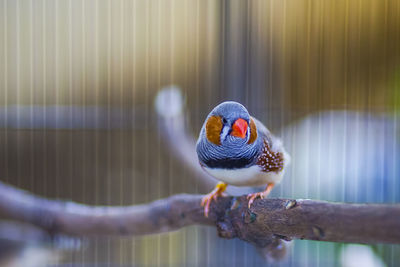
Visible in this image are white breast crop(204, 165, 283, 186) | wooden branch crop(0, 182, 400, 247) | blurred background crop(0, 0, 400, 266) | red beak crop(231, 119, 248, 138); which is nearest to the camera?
wooden branch crop(0, 182, 400, 247)

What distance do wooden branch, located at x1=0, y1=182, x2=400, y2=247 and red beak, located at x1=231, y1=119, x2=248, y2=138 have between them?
0.13 meters

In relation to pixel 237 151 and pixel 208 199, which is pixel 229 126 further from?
pixel 208 199

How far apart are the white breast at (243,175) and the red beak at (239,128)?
0.14 m

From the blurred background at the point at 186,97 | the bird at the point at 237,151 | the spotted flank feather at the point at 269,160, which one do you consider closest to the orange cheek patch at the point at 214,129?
the bird at the point at 237,151

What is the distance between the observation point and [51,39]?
1.68m

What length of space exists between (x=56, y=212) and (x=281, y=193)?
2.75 ft

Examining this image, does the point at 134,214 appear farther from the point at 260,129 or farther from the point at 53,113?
the point at 53,113

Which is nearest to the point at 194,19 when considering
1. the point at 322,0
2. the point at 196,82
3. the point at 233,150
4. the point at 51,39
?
the point at 196,82

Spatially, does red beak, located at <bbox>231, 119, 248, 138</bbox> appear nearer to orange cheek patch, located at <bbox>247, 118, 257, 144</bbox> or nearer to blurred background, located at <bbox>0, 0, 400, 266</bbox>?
orange cheek patch, located at <bbox>247, 118, 257, 144</bbox>

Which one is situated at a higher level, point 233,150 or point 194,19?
point 194,19

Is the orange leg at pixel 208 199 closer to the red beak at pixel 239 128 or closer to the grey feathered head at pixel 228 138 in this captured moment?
the grey feathered head at pixel 228 138

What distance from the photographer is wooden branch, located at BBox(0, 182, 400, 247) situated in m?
0.52

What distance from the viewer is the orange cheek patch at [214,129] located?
721 millimetres

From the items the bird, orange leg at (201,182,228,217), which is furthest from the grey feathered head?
orange leg at (201,182,228,217)
